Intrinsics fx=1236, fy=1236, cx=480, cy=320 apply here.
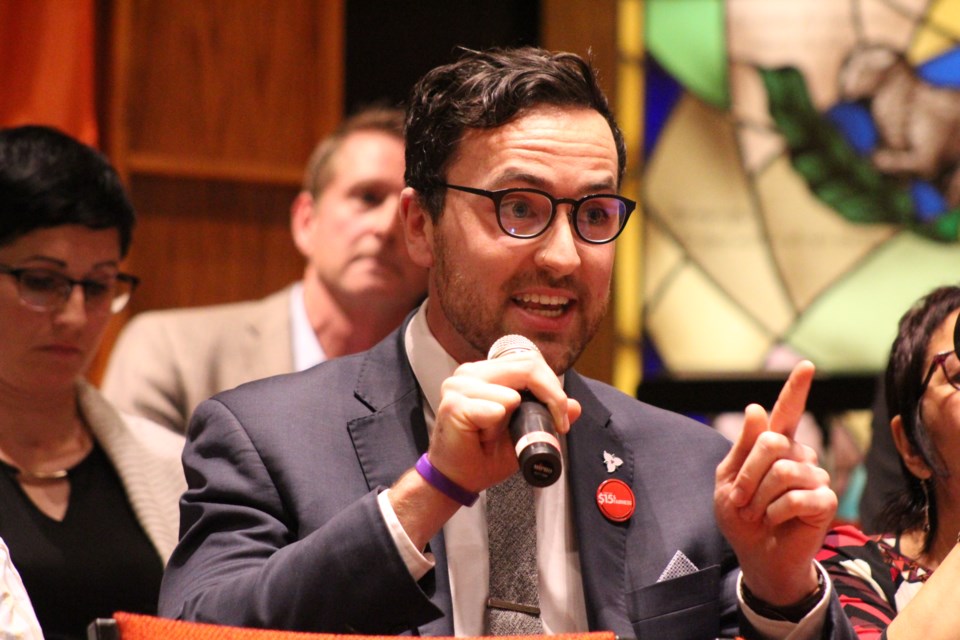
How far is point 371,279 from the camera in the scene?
11.2 feet

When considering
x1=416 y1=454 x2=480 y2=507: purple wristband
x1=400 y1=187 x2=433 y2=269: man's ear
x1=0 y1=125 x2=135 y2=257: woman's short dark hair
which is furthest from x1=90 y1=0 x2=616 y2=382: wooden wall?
x1=416 y1=454 x2=480 y2=507: purple wristband

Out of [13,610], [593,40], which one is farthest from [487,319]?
[593,40]

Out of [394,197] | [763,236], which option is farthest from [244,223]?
[763,236]

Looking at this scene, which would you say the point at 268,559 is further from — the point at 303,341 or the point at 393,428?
the point at 303,341

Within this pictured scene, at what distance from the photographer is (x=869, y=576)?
6.72 ft

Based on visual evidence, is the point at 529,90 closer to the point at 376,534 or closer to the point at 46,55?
the point at 376,534

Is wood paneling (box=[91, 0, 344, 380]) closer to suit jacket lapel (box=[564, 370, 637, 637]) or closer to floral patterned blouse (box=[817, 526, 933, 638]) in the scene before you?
suit jacket lapel (box=[564, 370, 637, 637])

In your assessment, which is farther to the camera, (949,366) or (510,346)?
(949,366)

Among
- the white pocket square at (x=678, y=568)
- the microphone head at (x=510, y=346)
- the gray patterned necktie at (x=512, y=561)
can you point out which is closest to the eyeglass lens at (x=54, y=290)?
the gray patterned necktie at (x=512, y=561)

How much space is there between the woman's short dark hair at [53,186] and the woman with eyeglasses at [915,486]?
63.8 inches

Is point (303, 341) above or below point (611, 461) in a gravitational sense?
below

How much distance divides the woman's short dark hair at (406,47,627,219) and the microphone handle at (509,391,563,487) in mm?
584

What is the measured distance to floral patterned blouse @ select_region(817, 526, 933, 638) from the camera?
76.1 inches

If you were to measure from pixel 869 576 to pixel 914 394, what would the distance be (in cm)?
34
